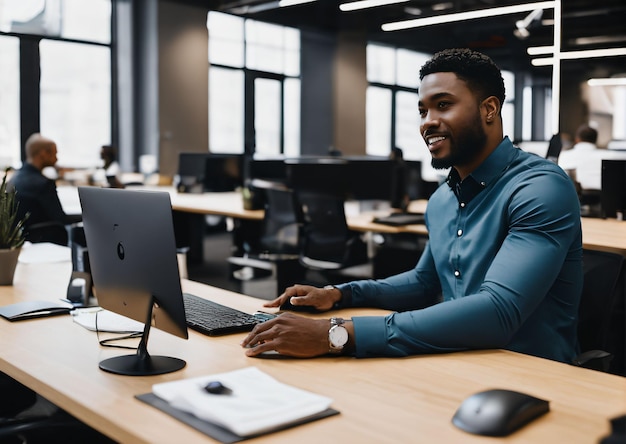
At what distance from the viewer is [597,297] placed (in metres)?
2.06

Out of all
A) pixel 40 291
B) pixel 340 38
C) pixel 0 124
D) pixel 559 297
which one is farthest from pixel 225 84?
pixel 559 297

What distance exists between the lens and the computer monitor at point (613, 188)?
402 cm

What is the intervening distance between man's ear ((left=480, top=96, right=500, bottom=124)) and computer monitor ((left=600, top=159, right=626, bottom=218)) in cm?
248

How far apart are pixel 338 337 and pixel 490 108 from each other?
2.48 feet

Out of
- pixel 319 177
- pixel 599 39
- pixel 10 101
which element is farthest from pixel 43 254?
pixel 599 39

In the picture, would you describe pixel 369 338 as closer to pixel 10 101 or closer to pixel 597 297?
pixel 597 297

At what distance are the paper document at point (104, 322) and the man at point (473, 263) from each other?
0.39 metres

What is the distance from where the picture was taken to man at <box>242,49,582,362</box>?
155 centimetres

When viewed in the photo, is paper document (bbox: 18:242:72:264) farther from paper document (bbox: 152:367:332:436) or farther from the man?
paper document (bbox: 152:367:332:436)

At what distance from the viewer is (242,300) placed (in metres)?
2.17

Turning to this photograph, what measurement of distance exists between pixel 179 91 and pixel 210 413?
29.3ft

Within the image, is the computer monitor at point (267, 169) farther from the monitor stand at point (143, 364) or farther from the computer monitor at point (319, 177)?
the monitor stand at point (143, 364)

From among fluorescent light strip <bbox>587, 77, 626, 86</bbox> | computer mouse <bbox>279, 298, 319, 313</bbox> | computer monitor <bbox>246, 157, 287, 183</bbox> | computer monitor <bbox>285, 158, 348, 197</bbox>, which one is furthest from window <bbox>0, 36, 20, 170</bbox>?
fluorescent light strip <bbox>587, 77, 626, 86</bbox>

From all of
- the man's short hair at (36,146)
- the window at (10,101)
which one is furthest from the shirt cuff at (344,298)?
the window at (10,101)
